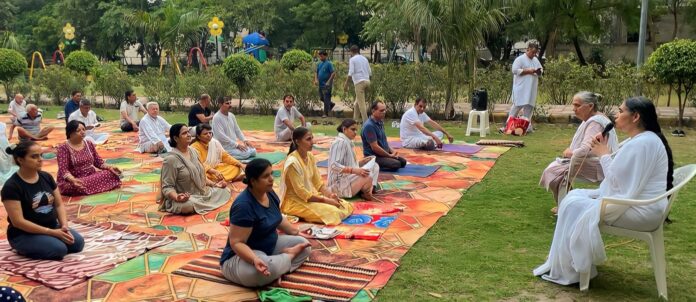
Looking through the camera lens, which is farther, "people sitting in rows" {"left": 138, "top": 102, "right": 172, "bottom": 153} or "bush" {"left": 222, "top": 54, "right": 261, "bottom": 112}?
"bush" {"left": 222, "top": 54, "right": 261, "bottom": 112}

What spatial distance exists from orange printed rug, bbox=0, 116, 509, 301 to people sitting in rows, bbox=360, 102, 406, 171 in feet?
0.72

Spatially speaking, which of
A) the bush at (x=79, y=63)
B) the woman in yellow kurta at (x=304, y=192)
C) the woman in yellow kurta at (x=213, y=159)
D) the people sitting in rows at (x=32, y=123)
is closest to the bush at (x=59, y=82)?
the bush at (x=79, y=63)

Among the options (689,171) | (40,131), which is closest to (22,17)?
(40,131)

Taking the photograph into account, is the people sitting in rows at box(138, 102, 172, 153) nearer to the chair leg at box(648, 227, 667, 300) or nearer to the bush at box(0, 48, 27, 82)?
the chair leg at box(648, 227, 667, 300)

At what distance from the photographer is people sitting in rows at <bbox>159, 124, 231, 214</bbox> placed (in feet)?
19.7

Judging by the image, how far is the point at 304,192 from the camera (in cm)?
561

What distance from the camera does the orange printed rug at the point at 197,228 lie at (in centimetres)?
411

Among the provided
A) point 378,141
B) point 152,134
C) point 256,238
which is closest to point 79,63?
point 152,134

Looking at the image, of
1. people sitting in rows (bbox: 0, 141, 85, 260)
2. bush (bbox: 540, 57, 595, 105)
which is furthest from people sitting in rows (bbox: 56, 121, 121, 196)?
bush (bbox: 540, 57, 595, 105)

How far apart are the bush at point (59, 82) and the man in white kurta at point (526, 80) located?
1267 cm

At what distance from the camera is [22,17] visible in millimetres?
45281

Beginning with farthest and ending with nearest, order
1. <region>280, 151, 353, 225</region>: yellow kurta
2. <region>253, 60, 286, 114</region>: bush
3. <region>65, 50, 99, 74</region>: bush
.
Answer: <region>65, 50, 99, 74</region>: bush
<region>253, 60, 286, 114</region>: bush
<region>280, 151, 353, 225</region>: yellow kurta

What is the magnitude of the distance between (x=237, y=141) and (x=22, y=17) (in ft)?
142

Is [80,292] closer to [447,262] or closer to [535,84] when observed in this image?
[447,262]
